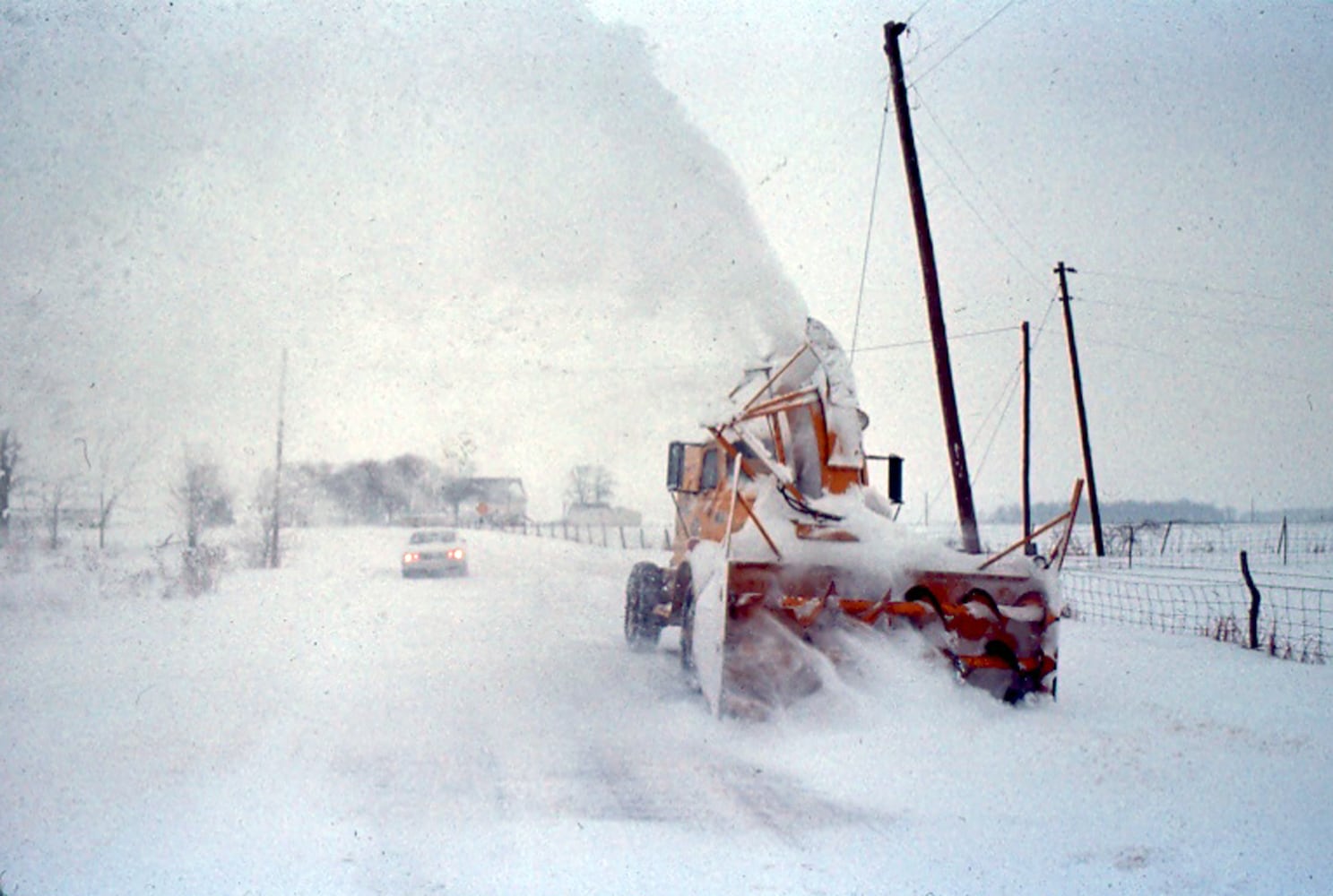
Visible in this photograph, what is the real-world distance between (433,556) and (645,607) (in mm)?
12545

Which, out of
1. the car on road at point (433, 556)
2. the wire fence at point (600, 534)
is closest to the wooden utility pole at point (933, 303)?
the car on road at point (433, 556)

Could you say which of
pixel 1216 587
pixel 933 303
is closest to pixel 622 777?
pixel 933 303

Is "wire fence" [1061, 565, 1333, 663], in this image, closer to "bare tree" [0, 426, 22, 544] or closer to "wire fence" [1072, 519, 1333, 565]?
"wire fence" [1072, 519, 1333, 565]

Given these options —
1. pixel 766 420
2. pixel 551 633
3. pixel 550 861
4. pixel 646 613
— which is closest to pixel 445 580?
pixel 551 633

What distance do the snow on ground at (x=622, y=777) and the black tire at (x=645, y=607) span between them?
595 mm

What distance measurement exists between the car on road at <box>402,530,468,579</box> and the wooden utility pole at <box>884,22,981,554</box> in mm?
12903

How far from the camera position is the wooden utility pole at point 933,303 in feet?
41.5

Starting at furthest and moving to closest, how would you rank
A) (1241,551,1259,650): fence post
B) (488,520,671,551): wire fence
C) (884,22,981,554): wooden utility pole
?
(488,520,671,551): wire fence
(884,22,981,554): wooden utility pole
(1241,551,1259,650): fence post

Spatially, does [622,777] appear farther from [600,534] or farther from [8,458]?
[600,534]

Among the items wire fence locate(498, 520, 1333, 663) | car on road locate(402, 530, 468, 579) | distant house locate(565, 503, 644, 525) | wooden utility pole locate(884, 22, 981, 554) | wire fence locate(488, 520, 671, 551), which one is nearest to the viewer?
wire fence locate(498, 520, 1333, 663)

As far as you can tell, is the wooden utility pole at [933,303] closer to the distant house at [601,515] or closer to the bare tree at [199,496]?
the bare tree at [199,496]

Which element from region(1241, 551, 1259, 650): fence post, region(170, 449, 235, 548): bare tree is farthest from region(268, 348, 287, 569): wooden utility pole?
region(1241, 551, 1259, 650): fence post

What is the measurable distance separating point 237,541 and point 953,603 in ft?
58.3

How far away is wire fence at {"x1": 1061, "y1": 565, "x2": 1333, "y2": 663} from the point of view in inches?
411
